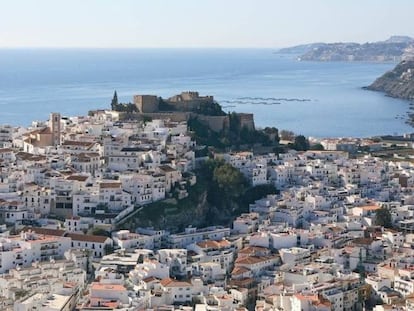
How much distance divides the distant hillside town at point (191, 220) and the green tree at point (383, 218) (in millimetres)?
30

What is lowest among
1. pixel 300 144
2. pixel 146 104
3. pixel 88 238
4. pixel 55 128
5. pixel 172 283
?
pixel 172 283

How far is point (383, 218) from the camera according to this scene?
19.9 metres

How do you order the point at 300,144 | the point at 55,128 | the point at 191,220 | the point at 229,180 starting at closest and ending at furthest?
the point at 191,220, the point at 229,180, the point at 55,128, the point at 300,144

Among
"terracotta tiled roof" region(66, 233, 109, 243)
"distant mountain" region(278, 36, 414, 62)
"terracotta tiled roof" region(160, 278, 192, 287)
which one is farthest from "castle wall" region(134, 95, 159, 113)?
"distant mountain" region(278, 36, 414, 62)

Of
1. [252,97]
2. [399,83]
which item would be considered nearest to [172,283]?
[252,97]

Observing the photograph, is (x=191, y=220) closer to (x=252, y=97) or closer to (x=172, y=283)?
(x=172, y=283)

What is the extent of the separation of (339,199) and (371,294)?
665 cm

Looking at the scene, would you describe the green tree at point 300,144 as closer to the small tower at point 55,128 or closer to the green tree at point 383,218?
the small tower at point 55,128

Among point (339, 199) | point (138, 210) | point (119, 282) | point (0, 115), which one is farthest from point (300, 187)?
point (0, 115)

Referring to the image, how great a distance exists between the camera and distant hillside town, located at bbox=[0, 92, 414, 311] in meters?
15.0

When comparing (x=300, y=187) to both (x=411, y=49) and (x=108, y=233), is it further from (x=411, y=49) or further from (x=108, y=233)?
(x=411, y=49)

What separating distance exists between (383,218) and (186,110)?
10.5m

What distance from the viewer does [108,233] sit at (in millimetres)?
18031

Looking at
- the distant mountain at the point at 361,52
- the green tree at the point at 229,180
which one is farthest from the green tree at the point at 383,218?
the distant mountain at the point at 361,52
